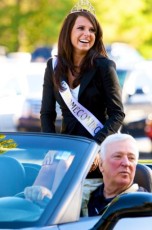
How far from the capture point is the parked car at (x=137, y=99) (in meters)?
20.2

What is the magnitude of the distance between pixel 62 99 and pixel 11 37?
138 ft

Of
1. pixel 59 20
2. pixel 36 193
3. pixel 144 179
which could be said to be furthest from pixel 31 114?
pixel 59 20

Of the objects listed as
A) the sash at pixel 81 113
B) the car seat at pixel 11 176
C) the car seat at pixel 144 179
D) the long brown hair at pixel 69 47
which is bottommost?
the car seat at pixel 144 179

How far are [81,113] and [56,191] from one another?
1730mm

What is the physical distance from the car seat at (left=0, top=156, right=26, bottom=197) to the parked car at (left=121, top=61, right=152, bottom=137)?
548 inches

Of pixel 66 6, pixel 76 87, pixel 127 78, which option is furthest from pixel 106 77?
pixel 66 6

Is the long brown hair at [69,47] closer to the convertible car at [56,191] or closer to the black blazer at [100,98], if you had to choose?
the black blazer at [100,98]

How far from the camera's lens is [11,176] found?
5.48 meters

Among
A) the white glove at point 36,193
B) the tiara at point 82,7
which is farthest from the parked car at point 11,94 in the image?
the white glove at point 36,193

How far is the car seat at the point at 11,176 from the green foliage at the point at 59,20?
37.6 meters

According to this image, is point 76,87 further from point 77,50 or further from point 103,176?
point 103,176

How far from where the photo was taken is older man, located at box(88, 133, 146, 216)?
225 inches

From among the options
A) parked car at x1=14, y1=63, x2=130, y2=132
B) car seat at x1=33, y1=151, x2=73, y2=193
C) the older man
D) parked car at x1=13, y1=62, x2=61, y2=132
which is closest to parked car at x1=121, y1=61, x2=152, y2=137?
parked car at x1=14, y1=63, x2=130, y2=132

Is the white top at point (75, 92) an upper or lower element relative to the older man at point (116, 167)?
upper
